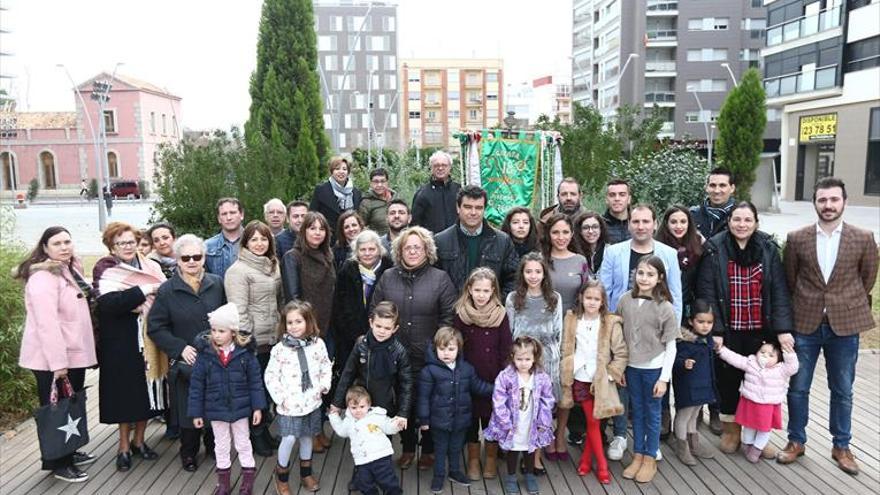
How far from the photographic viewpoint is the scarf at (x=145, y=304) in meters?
4.29

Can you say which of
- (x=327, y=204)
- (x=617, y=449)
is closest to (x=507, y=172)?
(x=327, y=204)

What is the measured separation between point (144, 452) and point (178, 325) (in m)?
1.12

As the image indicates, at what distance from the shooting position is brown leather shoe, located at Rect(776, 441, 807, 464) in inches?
175

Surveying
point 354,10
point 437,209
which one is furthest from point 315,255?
point 354,10

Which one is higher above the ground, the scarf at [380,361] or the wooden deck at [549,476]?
the scarf at [380,361]

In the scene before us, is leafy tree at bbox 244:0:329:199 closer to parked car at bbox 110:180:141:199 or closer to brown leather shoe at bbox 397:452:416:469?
brown leather shoe at bbox 397:452:416:469

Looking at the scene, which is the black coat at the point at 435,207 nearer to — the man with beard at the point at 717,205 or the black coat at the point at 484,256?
the black coat at the point at 484,256

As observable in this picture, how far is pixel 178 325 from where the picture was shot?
13.9ft

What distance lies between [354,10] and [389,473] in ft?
242

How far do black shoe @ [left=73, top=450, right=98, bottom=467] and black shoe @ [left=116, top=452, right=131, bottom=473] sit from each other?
26 cm

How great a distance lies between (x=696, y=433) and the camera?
4633 mm

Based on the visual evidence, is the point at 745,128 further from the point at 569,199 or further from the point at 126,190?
the point at 126,190

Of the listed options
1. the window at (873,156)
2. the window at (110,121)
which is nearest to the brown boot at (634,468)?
the window at (873,156)

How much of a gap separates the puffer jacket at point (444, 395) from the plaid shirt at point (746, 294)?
6.66 feet
